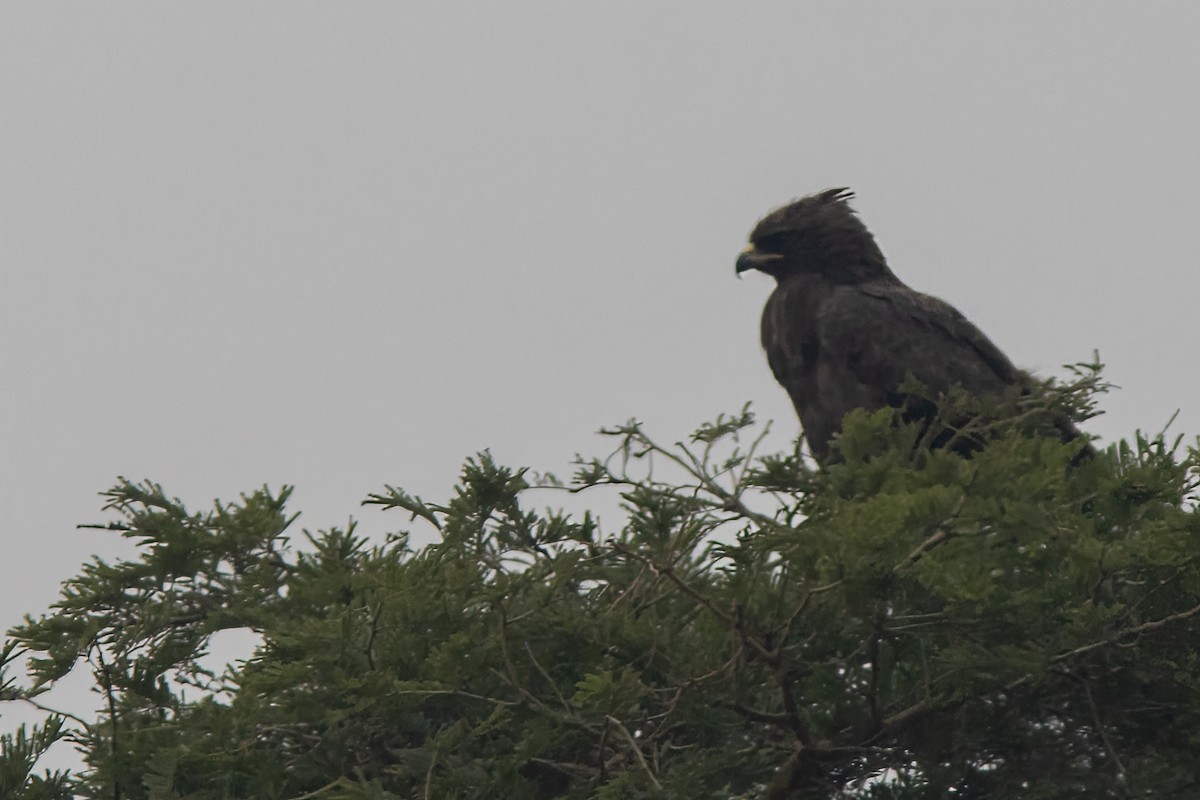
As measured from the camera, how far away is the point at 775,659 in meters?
4.99

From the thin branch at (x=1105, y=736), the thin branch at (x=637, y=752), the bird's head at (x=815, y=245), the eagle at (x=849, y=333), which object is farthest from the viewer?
the bird's head at (x=815, y=245)

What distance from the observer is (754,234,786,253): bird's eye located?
11.2m

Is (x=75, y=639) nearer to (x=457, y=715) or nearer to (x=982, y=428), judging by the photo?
(x=457, y=715)

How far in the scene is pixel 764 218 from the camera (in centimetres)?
1139

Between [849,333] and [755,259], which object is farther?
[755,259]

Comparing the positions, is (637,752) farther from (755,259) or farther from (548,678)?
(755,259)

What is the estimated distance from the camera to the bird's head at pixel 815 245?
36.1 feet

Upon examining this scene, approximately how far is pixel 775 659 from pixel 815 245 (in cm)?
643

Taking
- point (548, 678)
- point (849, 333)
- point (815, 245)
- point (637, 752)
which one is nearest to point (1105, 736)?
point (637, 752)

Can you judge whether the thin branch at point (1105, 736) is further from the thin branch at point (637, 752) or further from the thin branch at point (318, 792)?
the thin branch at point (318, 792)

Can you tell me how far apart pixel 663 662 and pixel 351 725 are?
1.08 meters

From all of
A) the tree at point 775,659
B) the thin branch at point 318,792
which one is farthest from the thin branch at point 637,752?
the thin branch at point 318,792

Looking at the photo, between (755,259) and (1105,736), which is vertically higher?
(755,259)

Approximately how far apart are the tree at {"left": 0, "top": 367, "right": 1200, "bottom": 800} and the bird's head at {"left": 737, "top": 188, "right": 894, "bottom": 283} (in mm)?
4953
